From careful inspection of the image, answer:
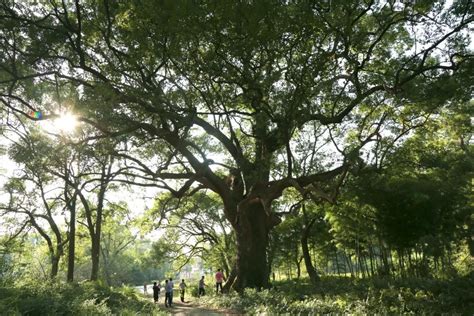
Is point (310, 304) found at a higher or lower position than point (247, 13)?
lower

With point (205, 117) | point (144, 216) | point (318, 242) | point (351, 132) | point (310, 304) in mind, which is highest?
point (205, 117)

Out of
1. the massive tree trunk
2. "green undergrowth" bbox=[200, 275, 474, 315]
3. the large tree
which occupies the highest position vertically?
the large tree

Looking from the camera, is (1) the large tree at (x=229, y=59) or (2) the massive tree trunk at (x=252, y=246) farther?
(2) the massive tree trunk at (x=252, y=246)

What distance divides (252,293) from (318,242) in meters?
13.6

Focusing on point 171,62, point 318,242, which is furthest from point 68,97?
point 318,242

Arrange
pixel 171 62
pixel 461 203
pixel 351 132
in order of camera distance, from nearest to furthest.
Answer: pixel 171 62 < pixel 461 203 < pixel 351 132

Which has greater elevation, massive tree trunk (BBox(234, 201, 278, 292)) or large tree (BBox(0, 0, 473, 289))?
large tree (BBox(0, 0, 473, 289))

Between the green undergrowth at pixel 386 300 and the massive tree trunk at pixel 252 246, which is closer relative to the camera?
the green undergrowth at pixel 386 300

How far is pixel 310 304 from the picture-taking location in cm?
965

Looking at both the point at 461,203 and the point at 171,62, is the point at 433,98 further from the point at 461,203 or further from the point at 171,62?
the point at 171,62

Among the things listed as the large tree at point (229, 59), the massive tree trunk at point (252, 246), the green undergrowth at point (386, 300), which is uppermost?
the large tree at point (229, 59)

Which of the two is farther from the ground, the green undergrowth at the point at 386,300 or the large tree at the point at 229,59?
the large tree at the point at 229,59

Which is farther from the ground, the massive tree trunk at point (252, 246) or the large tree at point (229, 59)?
the large tree at point (229, 59)

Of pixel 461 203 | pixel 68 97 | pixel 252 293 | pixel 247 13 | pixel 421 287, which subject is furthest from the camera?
pixel 461 203
